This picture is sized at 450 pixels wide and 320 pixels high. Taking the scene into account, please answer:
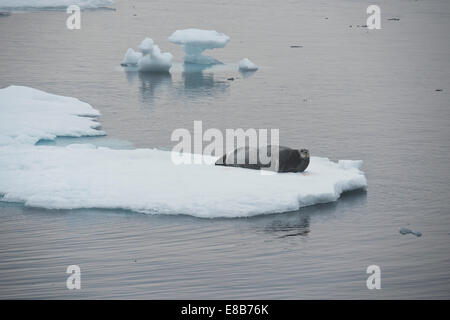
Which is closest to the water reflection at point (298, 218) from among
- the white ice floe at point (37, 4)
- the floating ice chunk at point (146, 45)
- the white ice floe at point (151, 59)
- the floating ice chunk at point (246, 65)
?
the floating ice chunk at point (146, 45)

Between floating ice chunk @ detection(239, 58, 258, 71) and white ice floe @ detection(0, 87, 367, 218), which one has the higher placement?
floating ice chunk @ detection(239, 58, 258, 71)

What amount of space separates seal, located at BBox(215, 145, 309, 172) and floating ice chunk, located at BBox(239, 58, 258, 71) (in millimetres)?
24439

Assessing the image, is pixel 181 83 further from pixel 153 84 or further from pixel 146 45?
pixel 146 45

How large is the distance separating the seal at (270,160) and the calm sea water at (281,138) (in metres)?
1.52

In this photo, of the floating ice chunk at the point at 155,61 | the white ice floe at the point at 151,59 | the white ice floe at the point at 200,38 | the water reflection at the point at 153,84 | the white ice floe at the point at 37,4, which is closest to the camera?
the water reflection at the point at 153,84

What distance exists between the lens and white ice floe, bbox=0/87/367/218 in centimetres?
1988

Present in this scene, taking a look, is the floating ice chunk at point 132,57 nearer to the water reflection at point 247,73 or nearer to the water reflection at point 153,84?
the water reflection at point 153,84

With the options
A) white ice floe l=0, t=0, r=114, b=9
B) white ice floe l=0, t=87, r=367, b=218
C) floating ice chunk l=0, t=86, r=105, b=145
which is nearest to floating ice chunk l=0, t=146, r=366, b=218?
white ice floe l=0, t=87, r=367, b=218

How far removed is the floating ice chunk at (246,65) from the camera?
47.0 metres

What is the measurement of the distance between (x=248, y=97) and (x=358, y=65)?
14.5 m

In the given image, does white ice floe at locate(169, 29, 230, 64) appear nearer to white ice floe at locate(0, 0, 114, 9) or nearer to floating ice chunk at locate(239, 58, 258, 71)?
floating ice chunk at locate(239, 58, 258, 71)

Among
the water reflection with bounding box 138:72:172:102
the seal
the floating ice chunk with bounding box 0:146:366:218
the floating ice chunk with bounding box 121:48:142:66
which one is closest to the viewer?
the floating ice chunk with bounding box 0:146:366:218

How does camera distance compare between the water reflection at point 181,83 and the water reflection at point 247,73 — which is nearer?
the water reflection at point 181,83

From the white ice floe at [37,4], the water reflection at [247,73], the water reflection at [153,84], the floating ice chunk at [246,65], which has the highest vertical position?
the white ice floe at [37,4]
